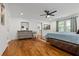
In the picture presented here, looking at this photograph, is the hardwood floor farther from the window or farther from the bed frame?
the window

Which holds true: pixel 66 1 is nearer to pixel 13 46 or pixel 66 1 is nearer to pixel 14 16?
pixel 14 16

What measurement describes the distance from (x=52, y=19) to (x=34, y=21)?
582 millimetres

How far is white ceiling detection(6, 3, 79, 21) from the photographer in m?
2.93

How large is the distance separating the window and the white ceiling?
0.72 ft

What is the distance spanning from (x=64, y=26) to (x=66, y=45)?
2.00ft

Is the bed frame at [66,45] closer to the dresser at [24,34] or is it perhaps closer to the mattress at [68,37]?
the mattress at [68,37]

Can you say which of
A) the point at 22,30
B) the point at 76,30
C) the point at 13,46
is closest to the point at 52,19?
the point at 76,30

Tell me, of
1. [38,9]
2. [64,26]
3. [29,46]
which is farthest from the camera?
[29,46]

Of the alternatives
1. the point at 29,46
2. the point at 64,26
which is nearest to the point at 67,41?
the point at 64,26

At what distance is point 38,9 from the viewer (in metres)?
3.16

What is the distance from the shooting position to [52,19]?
11.0ft

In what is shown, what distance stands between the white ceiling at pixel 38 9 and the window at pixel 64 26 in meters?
0.22

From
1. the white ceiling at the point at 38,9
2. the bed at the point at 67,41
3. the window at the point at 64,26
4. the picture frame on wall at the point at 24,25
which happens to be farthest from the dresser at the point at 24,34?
the window at the point at 64,26

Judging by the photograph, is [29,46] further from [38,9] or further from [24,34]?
[38,9]
